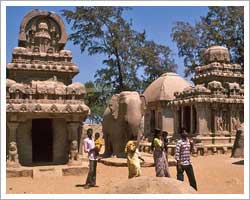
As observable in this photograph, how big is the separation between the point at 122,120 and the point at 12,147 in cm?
426

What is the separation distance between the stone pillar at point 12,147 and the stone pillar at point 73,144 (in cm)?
153

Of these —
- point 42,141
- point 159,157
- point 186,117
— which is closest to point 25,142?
point 42,141

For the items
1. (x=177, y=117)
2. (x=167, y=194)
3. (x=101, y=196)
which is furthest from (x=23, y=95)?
(x=177, y=117)

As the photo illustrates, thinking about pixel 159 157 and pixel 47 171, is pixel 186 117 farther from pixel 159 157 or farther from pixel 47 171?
pixel 159 157

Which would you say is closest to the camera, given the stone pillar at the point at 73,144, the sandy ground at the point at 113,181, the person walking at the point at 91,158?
the sandy ground at the point at 113,181

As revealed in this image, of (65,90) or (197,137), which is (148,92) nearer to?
(197,137)

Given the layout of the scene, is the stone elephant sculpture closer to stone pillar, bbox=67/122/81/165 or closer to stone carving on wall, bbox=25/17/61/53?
stone pillar, bbox=67/122/81/165

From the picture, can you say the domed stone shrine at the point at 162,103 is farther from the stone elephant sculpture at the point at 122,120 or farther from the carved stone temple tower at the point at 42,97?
the carved stone temple tower at the point at 42,97

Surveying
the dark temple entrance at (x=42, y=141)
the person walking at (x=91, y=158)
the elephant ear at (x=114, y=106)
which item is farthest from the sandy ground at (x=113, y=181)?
the elephant ear at (x=114, y=106)

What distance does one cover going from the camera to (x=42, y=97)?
11031mm

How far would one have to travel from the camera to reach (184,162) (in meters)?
7.96

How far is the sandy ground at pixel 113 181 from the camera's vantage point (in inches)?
342

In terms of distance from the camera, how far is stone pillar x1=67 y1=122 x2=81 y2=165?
36.7 feet

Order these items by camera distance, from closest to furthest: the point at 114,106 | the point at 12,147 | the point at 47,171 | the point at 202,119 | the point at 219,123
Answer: the point at 47,171
the point at 12,147
the point at 114,106
the point at 202,119
the point at 219,123
